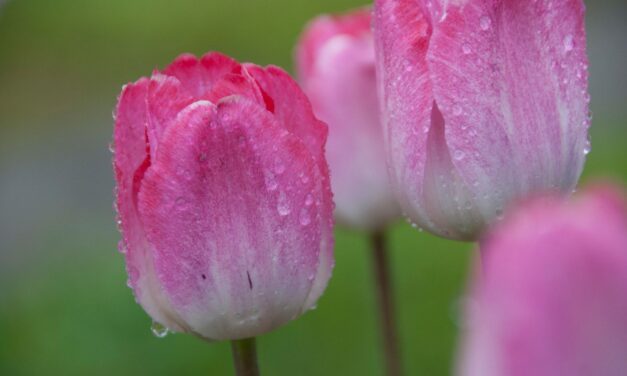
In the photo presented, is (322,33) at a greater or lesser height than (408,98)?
greater

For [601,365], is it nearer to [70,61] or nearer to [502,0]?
[502,0]

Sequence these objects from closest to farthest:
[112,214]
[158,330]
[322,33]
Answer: [158,330]
[322,33]
[112,214]

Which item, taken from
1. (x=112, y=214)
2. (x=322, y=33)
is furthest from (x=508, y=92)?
(x=112, y=214)

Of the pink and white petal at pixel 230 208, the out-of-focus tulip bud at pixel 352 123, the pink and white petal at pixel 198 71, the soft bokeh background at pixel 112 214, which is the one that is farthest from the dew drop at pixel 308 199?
the out-of-focus tulip bud at pixel 352 123

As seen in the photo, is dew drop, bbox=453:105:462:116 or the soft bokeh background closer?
dew drop, bbox=453:105:462:116

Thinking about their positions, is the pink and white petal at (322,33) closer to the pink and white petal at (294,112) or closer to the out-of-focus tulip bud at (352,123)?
the out-of-focus tulip bud at (352,123)

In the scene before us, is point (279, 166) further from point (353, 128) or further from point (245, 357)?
point (353, 128)

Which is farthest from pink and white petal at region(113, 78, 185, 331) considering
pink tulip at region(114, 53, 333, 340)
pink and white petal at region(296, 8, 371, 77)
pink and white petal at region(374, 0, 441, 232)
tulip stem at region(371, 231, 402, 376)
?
pink and white petal at region(296, 8, 371, 77)

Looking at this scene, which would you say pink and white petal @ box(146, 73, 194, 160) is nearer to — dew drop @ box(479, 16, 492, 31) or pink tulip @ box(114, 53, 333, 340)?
pink tulip @ box(114, 53, 333, 340)
